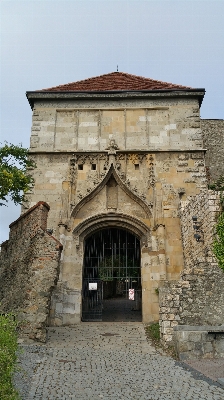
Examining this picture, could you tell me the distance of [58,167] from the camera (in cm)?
1446

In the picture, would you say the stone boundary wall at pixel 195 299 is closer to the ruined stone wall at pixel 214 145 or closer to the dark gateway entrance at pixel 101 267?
the dark gateway entrance at pixel 101 267

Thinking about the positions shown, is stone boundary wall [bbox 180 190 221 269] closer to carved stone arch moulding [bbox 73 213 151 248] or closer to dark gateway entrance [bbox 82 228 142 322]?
carved stone arch moulding [bbox 73 213 151 248]

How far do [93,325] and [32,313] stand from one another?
3.75 m

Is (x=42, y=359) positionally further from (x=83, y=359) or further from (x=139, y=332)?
(x=139, y=332)

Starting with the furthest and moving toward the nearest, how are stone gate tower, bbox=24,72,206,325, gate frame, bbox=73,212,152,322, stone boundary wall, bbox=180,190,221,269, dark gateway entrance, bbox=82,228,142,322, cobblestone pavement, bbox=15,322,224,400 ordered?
dark gateway entrance, bbox=82,228,142,322, gate frame, bbox=73,212,152,322, stone gate tower, bbox=24,72,206,325, stone boundary wall, bbox=180,190,221,269, cobblestone pavement, bbox=15,322,224,400

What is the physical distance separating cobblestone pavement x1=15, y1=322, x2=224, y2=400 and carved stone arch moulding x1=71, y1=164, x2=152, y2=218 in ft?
17.3

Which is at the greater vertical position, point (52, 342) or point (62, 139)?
point (62, 139)

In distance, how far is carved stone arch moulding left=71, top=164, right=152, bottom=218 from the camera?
1369 centimetres

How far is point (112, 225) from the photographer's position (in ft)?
45.9

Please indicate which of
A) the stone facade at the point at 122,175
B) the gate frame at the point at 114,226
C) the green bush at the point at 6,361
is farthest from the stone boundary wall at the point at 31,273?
the green bush at the point at 6,361

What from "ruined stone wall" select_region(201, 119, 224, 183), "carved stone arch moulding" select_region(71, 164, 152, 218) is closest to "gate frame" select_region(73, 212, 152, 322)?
"carved stone arch moulding" select_region(71, 164, 152, 218)

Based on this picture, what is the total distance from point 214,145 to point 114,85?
24.5ft

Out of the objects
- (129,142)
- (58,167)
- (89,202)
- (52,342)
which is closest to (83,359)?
(52,342)

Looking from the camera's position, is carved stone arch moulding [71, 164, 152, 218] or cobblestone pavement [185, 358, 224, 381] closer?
cobblestone pavement [185, 358, 224, 381]
